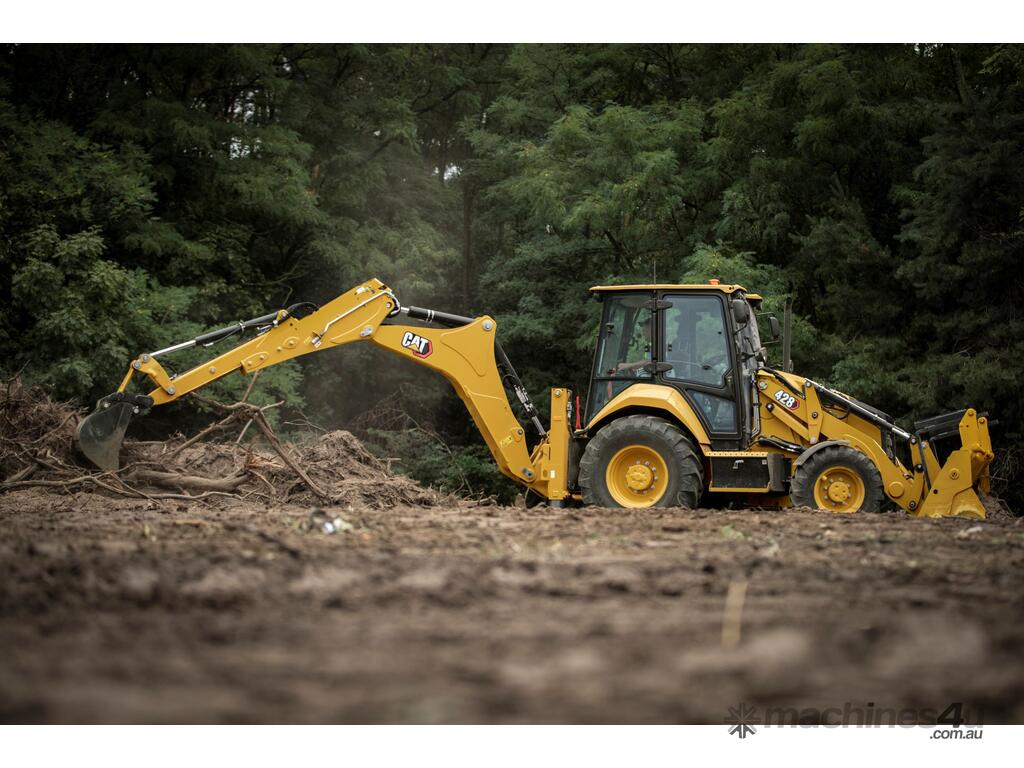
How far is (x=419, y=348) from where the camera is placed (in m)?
10.9

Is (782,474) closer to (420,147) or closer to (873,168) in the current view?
(873,168)

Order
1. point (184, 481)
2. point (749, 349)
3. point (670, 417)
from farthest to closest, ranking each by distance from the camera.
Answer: point (184, 481), point (749, 349), point (670, 417)

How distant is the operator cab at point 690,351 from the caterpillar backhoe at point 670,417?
0.01m

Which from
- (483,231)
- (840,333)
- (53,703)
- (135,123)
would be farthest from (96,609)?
(483,231)

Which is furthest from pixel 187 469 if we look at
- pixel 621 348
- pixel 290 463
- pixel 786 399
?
pixel 786 399

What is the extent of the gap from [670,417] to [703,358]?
2.14 ft

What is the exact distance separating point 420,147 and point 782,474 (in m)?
20.0

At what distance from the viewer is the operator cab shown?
33.0 ft

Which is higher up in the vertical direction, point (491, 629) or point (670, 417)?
point (670, 417)

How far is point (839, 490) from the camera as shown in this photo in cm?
970

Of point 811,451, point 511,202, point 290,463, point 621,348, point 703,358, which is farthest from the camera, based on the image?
point 511,202

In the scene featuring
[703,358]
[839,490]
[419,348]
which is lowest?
[839,490]
